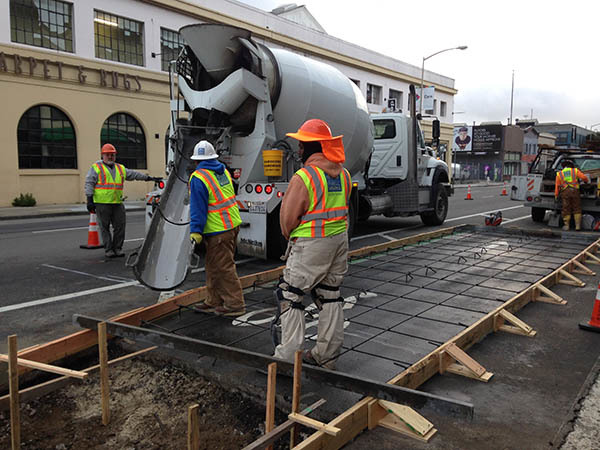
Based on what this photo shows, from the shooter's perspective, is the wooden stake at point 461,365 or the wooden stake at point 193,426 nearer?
the wooden stake at point 193,426

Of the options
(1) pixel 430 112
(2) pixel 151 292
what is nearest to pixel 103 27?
(2) pixel 151 292

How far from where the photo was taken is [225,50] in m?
7.78

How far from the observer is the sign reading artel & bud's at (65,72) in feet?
60.6

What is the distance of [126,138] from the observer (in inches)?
895

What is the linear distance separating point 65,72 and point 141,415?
65.6ft

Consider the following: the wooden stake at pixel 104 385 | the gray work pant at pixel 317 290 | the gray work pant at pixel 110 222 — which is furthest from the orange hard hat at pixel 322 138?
the gray work pant at pixel 110 222

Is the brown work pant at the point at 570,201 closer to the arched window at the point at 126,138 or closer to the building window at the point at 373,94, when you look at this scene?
the arched window at the point at 126,138

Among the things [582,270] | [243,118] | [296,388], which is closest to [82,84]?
[243,118]

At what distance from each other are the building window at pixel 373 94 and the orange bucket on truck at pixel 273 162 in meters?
29.5

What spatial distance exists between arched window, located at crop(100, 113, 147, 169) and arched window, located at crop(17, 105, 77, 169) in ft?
4.91

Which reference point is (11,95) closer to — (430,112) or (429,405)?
(429,405)

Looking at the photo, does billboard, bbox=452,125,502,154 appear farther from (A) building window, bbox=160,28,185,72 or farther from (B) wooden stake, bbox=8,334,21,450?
(B) wooden stake, bbox=8,334,21,450

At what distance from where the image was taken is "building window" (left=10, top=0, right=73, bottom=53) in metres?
18.7

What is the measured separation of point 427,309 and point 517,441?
2.68m
